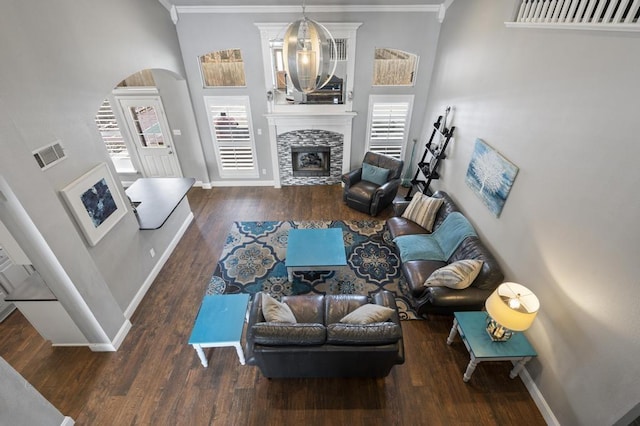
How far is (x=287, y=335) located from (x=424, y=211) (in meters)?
3.26

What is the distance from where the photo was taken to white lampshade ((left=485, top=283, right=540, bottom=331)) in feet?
9.36

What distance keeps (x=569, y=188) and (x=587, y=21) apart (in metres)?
1.45

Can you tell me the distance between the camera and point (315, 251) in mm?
4523

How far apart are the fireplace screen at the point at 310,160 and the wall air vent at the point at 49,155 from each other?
434cm

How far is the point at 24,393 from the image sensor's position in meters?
2.52

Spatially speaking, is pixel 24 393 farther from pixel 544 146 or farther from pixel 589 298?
pixel 544 146

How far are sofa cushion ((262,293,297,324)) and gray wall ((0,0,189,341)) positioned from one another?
1.99m

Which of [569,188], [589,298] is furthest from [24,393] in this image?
[569,188]

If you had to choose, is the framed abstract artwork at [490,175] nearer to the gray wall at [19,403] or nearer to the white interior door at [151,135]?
the gray wall at [19,403]

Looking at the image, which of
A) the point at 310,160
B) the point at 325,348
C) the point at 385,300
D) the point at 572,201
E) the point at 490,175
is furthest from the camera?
the point at 310,160

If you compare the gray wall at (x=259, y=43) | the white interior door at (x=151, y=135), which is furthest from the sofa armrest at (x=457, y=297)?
the white interior door at (x=151, y=135)

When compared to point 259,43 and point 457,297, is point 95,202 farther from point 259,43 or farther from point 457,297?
point 457,297

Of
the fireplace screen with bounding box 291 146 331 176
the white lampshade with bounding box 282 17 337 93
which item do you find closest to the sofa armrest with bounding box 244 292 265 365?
the white lampshade with bounding box 282 17 337 93

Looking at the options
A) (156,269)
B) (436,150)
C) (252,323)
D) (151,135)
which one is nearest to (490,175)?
(436,150)
